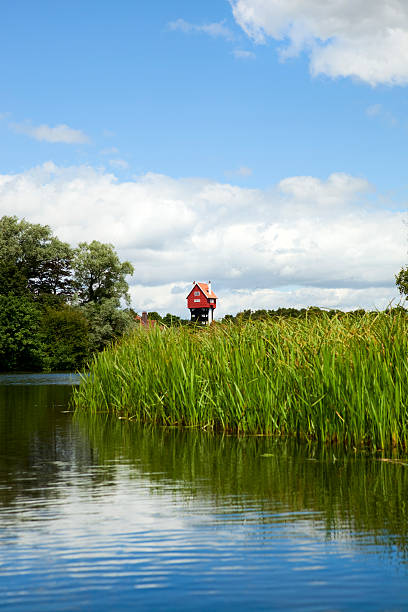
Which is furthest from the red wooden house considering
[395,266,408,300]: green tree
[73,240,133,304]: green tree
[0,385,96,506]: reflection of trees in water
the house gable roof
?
[0,385,96,506]: reflection of trees in water

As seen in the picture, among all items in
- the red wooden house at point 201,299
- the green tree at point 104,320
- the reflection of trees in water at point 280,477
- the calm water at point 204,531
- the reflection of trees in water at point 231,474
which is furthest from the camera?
the red wooden house at point 201,299

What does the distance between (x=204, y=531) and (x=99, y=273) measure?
61.8 metres

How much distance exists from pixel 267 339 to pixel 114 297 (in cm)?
5325

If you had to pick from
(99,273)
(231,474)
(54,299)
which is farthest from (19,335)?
(231,474)

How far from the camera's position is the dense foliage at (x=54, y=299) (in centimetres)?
5566

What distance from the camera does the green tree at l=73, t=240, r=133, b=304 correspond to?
64.4 metres

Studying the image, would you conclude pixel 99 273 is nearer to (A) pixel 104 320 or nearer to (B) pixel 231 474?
(A) pixel 104 320

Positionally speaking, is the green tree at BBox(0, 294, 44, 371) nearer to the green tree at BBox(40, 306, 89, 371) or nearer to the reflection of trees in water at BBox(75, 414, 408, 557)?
the green tree at BBox(40, 306, 89, 371)

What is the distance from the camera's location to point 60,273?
65.4 metres

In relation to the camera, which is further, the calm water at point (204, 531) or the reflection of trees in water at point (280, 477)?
the reflection of trees in water at point (280, 477)

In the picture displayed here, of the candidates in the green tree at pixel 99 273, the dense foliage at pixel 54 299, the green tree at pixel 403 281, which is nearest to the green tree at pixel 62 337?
the dense foliage at pixel 54 299

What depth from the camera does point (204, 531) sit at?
17.2 ft

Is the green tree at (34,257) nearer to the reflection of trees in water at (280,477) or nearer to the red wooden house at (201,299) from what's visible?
the red wooden house at (201,299)

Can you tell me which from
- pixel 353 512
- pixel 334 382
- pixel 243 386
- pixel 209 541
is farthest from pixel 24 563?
pixel 243 386
